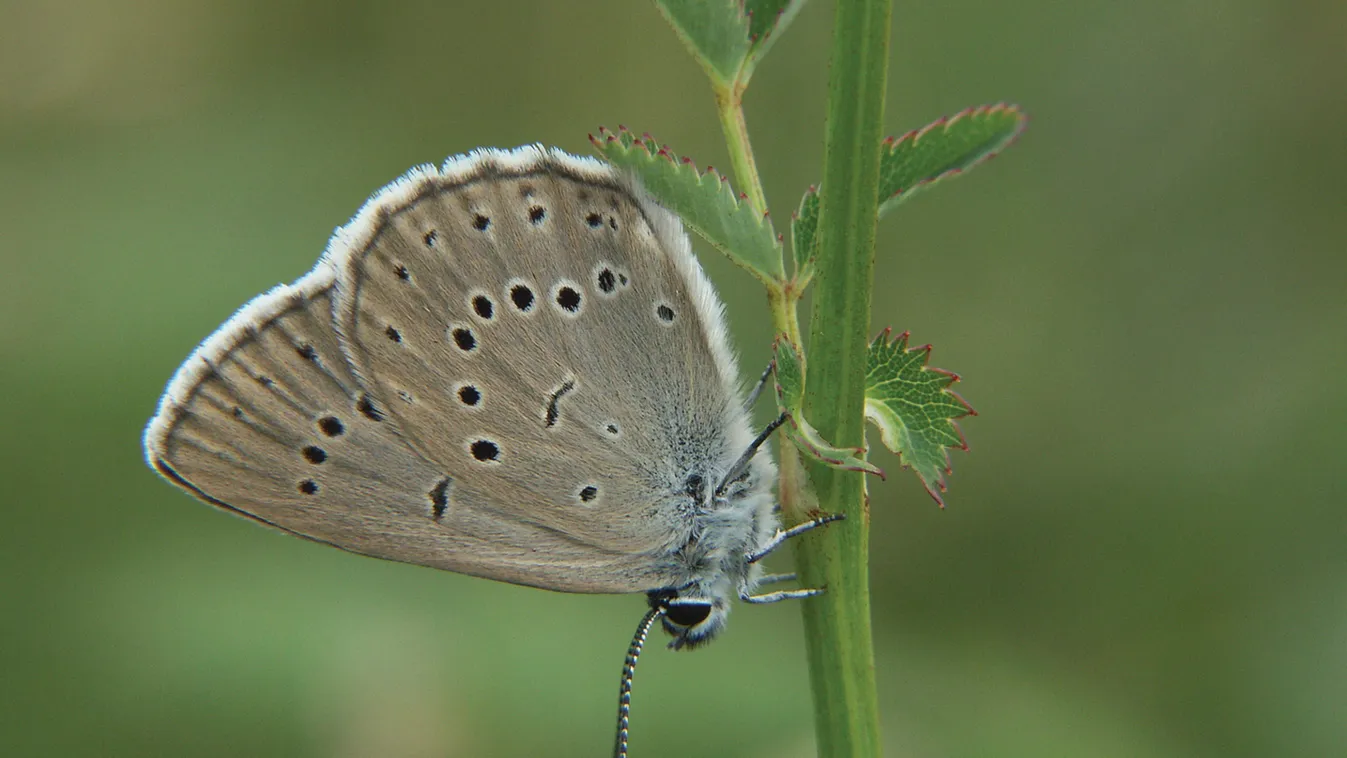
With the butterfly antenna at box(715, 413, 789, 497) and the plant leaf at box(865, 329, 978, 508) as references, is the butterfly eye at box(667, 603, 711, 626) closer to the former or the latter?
the butterfly antenna at box(715, 413, 789, 497)

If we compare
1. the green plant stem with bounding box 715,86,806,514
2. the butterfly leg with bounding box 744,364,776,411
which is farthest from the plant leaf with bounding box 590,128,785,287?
the butterfly leg with bounding box 744,364,776,411

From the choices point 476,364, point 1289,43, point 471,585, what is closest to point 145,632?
point 471,585

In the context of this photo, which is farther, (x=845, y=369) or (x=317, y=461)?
(x=317, y=461)

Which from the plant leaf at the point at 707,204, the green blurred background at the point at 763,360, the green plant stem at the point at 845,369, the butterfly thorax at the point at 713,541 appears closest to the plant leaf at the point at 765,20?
the plant leaf at the point at 707,204

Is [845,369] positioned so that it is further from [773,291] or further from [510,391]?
[510,391]

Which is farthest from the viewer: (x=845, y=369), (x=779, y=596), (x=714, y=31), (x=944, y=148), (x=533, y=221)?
(x=533, y=221)

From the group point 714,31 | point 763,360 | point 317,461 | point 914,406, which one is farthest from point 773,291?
point 763,360

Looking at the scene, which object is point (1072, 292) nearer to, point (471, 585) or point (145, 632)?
point (471, 585)

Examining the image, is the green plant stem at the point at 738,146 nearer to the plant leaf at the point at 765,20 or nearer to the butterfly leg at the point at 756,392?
the plant leaf at the point at 765,20
